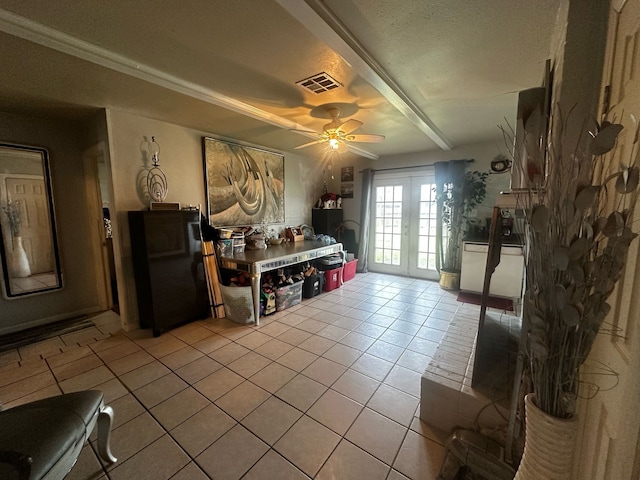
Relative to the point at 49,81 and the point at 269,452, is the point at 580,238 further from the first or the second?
the point at 49,81

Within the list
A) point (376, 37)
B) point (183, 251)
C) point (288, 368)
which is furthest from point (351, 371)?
point (376, 37)

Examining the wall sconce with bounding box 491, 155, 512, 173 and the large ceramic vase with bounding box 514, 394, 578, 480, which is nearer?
the large ceramic vase with bounding box 514, 394, 578, 480

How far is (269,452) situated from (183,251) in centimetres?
223

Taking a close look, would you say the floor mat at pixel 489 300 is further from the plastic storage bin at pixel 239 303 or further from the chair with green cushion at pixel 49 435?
the chair with green cushion at pixel 49 435

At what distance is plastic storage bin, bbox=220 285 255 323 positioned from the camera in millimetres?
2943

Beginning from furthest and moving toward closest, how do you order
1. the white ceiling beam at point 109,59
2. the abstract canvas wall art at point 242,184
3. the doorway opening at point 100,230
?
the abstract canvas wall art at point 242,184
the doorway opening at point 100,230
the white ceiling beam at point 109,59

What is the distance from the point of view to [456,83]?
2.16 m

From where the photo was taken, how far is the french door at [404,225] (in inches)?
186

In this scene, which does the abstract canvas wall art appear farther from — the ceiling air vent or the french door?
the french door

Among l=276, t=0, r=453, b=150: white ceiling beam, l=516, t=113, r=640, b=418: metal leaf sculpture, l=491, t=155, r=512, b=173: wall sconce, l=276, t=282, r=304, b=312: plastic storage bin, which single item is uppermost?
l=276, t=0, r=453, b=150: white ceiling beam

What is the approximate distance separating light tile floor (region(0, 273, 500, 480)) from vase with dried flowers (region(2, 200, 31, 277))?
2.97ft

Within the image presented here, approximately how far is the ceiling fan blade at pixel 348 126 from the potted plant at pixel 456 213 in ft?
7.80

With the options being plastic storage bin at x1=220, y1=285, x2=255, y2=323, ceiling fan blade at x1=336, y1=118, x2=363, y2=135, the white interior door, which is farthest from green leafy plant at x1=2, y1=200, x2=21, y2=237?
the white interior door

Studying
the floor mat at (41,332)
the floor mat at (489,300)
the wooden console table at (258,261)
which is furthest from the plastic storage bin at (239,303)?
the floor mat at (489,300)
